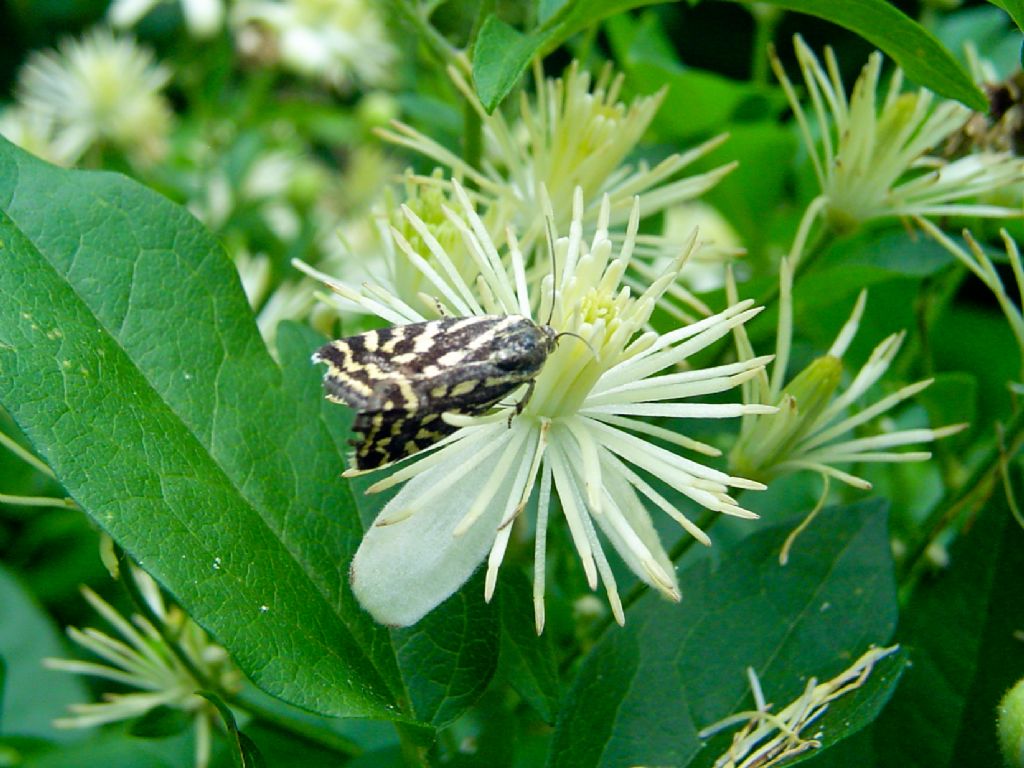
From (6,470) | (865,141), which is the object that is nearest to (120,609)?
(6,470)

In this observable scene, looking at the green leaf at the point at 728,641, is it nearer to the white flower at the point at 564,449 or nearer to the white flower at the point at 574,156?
the white flower at the point at 564,449

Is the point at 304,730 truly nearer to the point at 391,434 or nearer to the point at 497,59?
the point at 391,434

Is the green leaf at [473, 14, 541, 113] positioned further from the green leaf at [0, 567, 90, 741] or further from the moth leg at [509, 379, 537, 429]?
the green leaf at [0, 567, 90, 741]

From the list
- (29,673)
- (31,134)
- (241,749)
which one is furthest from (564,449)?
(31,134)

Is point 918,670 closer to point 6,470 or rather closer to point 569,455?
point 569,455

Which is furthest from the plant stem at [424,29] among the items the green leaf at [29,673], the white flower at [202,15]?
the white flower at [202,15]

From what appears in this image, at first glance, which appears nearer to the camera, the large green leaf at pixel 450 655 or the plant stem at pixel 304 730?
the large green leaf at pixel 450 655
